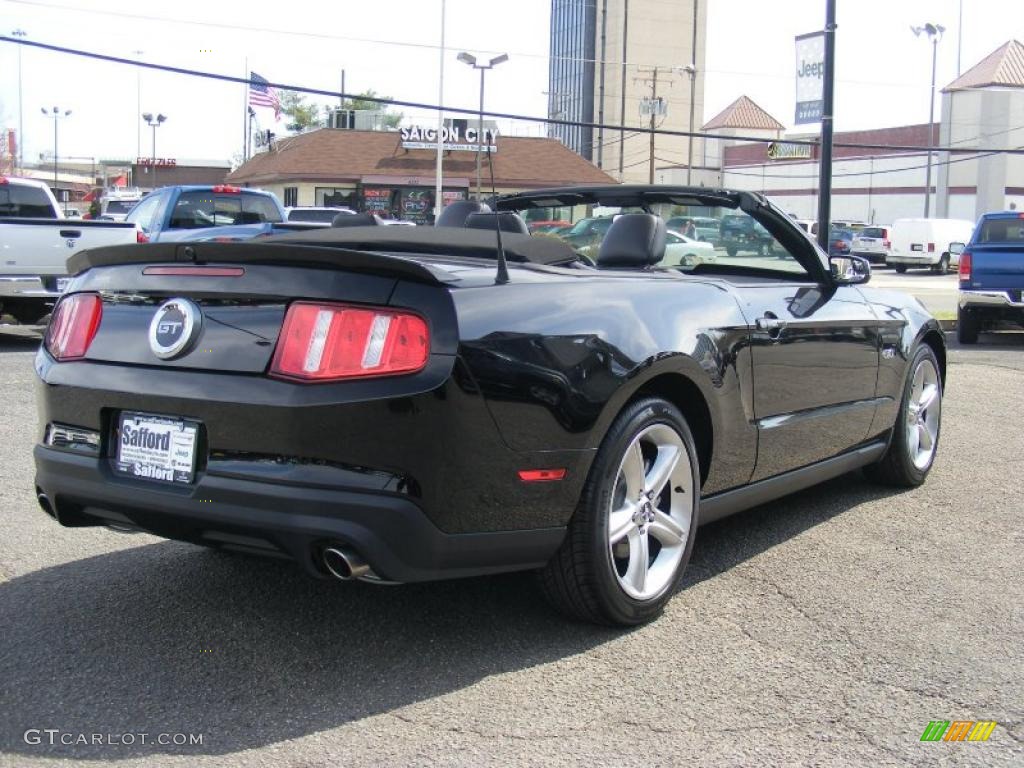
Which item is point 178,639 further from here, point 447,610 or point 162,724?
point 447,610

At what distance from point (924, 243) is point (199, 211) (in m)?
31.2

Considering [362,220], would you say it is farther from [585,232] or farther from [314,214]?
[314,214]

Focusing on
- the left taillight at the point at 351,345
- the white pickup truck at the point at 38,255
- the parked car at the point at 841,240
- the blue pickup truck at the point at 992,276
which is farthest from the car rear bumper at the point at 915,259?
the left taillight at the point at 351,345

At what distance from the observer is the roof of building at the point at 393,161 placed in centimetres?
4719

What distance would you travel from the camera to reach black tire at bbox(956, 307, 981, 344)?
15.2 metres

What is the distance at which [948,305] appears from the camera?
2303cm

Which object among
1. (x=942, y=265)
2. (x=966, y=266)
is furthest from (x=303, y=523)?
(x=942, y=265)

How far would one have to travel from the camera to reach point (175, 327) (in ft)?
11.4

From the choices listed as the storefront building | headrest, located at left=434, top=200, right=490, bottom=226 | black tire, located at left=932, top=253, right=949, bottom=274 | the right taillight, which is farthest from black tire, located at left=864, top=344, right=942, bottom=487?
the storefront building

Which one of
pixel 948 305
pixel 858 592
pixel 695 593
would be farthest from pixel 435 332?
pixel 948 305

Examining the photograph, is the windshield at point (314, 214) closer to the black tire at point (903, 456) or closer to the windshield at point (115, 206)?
the windshield at point (115, 206)

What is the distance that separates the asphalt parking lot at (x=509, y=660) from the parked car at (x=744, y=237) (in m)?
1.29

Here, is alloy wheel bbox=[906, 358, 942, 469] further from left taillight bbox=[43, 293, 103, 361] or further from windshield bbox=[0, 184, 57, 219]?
windshield bbox=[0, 184, 57, 219]

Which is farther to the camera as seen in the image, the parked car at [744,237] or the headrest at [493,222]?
the parked car at [744,237]
